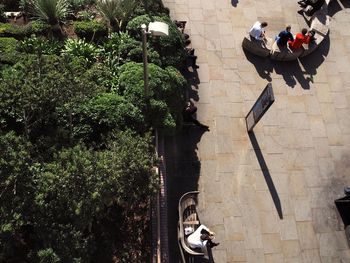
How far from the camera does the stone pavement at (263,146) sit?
11.9 metres

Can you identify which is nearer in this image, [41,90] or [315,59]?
[41,90]

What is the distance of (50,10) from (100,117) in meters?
5.14

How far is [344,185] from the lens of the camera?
42.2 feet

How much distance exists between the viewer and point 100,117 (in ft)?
35.2

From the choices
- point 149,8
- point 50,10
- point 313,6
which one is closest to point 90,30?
point 50,10

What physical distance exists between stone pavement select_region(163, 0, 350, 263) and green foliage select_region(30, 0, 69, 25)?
4381mm

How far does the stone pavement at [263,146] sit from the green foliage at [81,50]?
386 centimetres

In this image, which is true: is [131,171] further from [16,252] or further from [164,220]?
[16,252]

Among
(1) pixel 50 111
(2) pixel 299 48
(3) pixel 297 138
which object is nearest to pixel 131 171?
(1) pixel 50 111

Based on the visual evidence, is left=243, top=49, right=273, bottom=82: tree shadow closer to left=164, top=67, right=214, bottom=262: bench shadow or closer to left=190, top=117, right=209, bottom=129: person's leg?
left=190, top=117, right=209, bottom=129: person's leg

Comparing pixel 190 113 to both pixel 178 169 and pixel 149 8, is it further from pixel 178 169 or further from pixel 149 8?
pixel 149 8

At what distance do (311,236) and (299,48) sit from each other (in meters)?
7.06

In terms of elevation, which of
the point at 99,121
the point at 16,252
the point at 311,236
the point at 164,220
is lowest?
the point at 311,236

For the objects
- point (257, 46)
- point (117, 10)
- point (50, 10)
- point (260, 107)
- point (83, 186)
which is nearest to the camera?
point (83, 186)
